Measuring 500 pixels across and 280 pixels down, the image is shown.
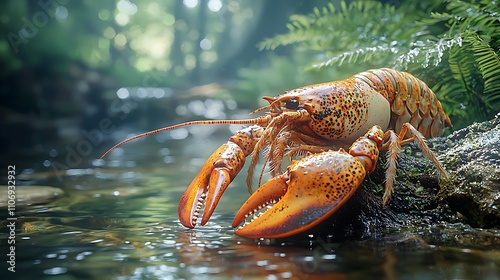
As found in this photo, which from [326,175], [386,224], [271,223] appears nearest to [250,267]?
[271,223]

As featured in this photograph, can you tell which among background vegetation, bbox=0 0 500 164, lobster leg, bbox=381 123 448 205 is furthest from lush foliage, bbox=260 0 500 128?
lobster leg, bbox=381 123 448 205

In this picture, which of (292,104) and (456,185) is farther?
(292,104)

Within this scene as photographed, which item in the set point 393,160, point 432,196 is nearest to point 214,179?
point 393,160

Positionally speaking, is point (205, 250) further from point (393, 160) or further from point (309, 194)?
point (393, 160)

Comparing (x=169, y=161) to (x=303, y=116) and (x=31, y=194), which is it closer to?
(x=31, y=194)

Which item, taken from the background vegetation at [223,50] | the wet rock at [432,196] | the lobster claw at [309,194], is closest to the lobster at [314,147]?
the lobster claw at [309,194]

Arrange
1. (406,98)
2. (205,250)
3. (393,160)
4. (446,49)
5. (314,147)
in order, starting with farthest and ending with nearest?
(446,49), (406,98), (314,147), (393,160), (205,250)
